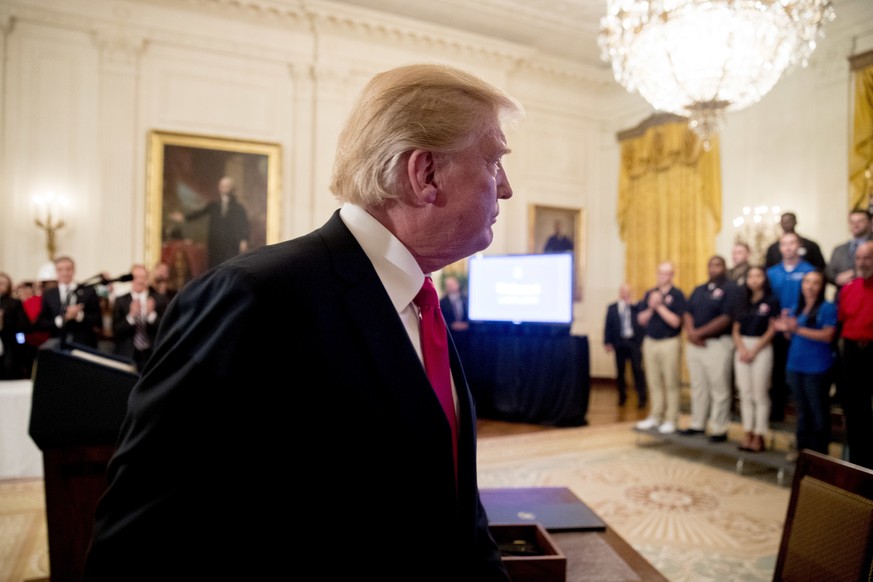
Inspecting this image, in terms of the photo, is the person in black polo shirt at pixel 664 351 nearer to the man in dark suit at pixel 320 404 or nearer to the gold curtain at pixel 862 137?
the gold curtain at pixel 862 137

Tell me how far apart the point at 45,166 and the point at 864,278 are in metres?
8.55

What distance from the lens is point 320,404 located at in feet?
2.69

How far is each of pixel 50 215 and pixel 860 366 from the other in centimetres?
835

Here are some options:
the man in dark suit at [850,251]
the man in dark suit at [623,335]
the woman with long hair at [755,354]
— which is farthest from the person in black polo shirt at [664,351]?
the man in dark suit at [623,335]

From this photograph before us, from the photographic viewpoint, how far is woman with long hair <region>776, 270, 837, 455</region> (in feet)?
14.6

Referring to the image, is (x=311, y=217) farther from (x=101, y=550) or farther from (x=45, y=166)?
(x=101, y=550)

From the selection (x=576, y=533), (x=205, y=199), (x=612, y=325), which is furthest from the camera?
(x=612, y=325)

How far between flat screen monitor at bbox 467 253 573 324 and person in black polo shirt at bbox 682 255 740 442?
1.48 metres

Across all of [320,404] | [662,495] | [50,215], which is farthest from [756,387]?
[50,215]

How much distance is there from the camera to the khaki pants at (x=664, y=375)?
5719 mm

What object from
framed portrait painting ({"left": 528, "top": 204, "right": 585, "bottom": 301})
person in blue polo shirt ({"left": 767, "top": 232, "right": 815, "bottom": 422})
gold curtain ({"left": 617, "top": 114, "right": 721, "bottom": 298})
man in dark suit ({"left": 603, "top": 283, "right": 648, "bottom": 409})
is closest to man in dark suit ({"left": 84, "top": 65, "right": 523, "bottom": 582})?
person in blue polo shirt ({"left": 767, "top": 232, "right": 815, "bottom": 422})

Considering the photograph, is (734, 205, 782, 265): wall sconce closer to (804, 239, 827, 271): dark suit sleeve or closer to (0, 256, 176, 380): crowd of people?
(804, 239, 827, 271): dark suit sleeve

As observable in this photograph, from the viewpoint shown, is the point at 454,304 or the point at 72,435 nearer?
the point at 72,435

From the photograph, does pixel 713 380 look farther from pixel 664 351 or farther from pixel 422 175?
pixel 422 175
